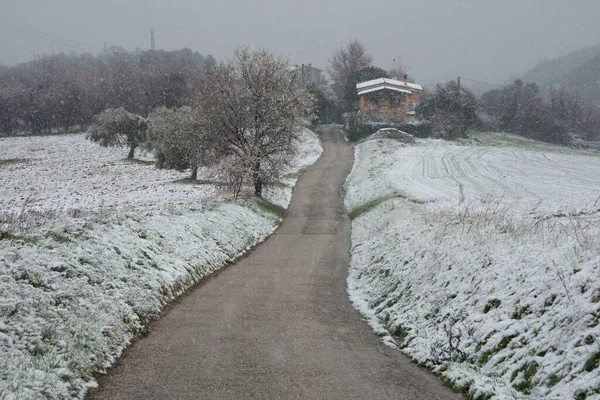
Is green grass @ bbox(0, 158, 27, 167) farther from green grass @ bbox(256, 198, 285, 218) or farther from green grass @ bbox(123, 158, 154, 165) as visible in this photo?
green grass @ bbox(256, 198, 285, 218)

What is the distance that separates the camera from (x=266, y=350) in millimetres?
9875

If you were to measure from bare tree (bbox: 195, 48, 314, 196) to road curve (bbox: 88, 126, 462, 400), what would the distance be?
17160 millimetres

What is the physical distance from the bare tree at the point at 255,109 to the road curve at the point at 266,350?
56.3 ft

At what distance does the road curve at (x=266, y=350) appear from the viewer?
26.6ft

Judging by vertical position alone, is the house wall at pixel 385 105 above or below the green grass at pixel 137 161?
above

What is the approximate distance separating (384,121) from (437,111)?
9.27m

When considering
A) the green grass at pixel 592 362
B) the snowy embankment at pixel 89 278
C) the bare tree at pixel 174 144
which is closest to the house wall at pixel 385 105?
the bare tree at pixel 174 144

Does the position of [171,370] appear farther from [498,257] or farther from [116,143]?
[116,143]

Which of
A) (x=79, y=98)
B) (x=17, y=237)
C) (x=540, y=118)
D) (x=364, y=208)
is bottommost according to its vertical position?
(x=364, y=208)

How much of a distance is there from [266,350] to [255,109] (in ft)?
83.5

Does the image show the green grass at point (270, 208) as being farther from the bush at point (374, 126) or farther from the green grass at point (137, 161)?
the bush at point (374, 126)

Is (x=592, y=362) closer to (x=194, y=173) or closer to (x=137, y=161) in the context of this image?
(x=194, y=173)

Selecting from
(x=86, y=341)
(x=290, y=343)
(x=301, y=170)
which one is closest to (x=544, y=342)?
(x=290, y=343)

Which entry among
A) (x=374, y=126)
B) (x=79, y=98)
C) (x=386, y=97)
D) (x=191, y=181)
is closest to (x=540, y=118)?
(x=386, y=97)
